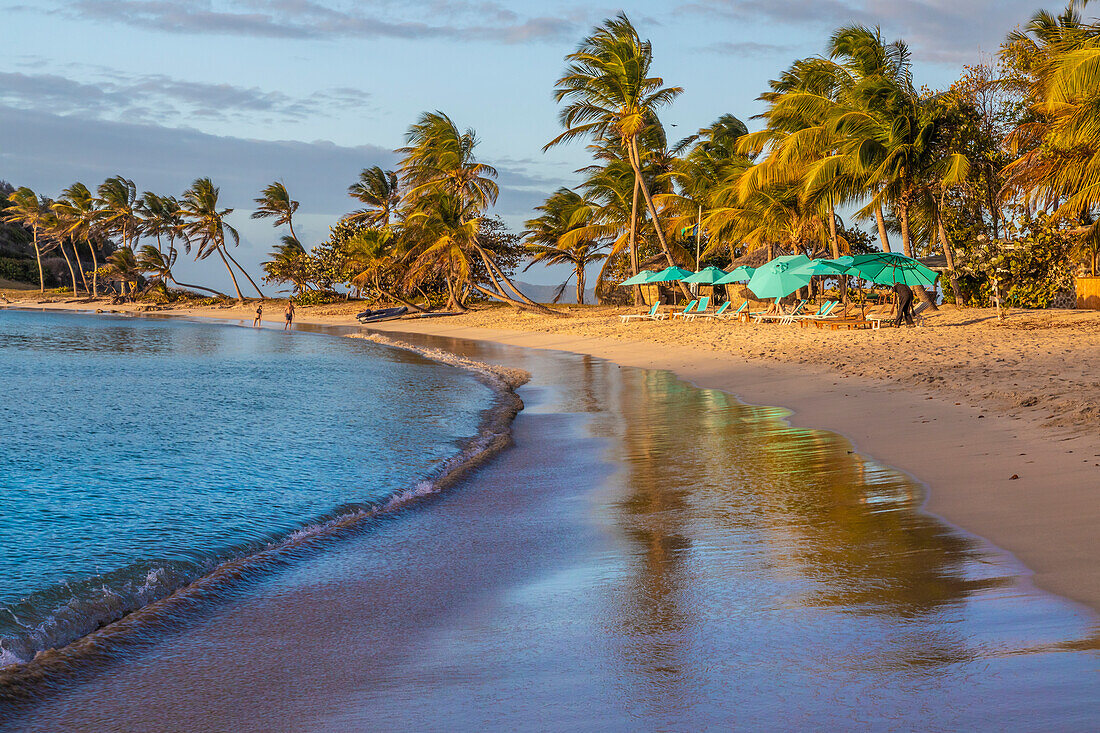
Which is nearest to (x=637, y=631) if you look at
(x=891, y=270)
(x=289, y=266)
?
(x=891, y=270)

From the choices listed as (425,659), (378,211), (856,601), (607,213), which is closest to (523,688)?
(425,659)

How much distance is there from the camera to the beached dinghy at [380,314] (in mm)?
43375

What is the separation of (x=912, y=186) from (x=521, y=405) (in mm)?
15899

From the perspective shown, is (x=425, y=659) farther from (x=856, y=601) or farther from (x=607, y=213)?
(x=607, y=213)

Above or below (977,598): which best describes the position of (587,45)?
above

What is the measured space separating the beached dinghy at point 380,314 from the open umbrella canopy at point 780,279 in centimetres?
2516

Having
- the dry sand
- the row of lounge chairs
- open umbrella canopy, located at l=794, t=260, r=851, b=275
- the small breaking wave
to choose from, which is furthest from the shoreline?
open umbrella canopy, located at l=794, t=260, r=851, b=275

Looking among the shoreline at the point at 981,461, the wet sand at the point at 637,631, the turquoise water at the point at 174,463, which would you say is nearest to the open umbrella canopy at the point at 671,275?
the turquoise water at the point at 174,463

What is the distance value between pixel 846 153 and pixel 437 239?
20.4m

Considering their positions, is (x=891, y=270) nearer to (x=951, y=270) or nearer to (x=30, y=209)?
(x=951, y=270)

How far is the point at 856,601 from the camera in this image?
4.04 m

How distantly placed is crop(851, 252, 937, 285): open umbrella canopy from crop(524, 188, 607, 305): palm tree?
20.9 m

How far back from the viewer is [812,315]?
2317 centimetres

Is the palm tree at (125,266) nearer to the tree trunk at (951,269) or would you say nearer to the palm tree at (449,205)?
the palm tree at (449,205)
